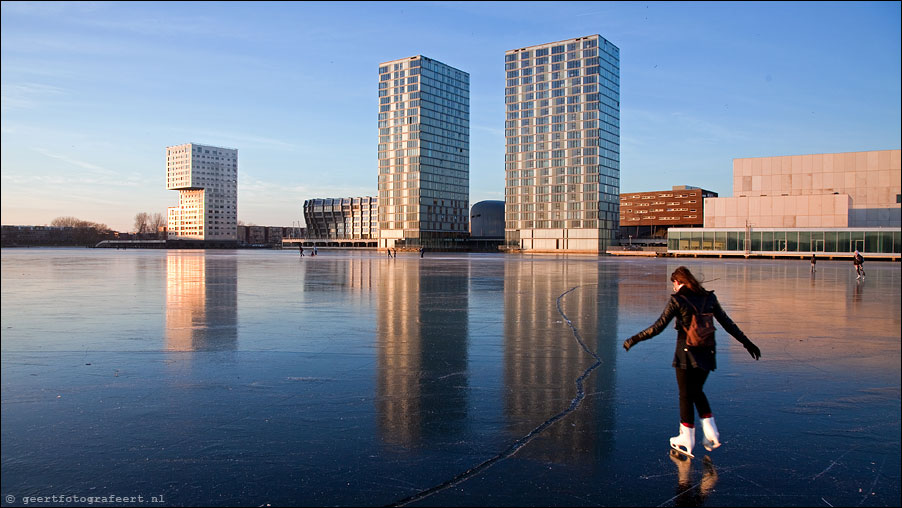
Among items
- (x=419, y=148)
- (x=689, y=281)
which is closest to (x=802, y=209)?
(x=689, y=281)

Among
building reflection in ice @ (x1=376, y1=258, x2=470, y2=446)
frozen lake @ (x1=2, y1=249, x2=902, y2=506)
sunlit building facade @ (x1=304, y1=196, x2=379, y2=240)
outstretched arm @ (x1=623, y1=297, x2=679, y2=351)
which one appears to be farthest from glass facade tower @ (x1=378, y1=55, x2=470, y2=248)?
outstretched arm @ (x1=623, y1=297, x2=679, y2=351)

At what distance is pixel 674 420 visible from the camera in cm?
663

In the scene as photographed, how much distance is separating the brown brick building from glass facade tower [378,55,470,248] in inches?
2329

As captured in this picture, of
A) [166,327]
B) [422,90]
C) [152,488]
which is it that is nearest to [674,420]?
[152,488]

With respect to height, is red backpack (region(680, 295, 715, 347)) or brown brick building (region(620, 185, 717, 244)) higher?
brown brick building (region(620, 185, 717, 244))

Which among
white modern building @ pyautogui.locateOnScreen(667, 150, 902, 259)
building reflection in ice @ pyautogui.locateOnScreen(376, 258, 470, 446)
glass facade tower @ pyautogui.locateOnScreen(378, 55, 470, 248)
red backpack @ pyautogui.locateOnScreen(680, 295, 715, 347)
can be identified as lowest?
building reflection in ice @ pyautogui.locateOnScreen(376, 258, 470, 446)

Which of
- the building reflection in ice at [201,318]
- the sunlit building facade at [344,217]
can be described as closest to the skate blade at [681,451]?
the building reflection in ice at [201,318]

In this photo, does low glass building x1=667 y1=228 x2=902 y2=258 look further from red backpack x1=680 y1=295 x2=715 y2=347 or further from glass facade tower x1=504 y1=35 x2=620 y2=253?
red backpack x1=680 y1=295 x2=715 y2=347

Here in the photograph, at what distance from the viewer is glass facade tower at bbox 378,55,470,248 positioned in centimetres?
15238

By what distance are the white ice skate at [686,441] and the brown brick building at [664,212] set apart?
180890 millimetres

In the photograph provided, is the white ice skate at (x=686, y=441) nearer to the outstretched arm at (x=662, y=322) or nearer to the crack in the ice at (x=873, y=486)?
the outstretched arm at (x=662, y=322)

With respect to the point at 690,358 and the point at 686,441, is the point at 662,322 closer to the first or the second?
the point at 690,358

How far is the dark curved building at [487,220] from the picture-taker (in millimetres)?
175125

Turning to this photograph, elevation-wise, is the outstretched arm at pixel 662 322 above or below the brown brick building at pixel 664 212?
below
